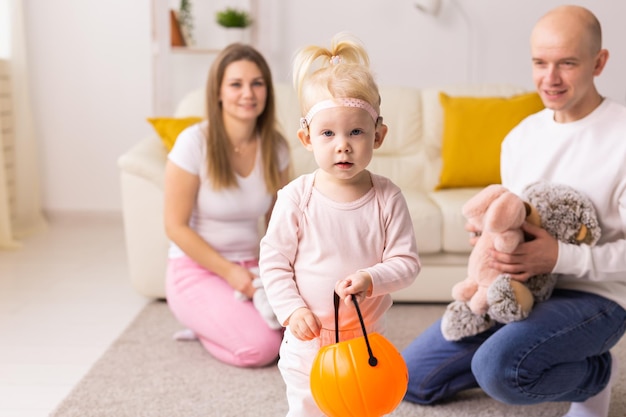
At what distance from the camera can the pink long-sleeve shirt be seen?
1496 millimetres

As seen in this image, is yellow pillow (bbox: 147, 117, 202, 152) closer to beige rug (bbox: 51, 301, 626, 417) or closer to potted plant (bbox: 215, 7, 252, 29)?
beige rug (bbox: 51, 301, 626, 417)

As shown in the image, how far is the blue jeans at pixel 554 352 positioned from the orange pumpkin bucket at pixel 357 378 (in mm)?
594

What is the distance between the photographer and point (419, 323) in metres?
2.96

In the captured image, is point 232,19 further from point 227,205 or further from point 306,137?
point 306,137

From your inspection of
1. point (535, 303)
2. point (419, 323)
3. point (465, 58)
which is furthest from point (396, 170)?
point (535, 303)

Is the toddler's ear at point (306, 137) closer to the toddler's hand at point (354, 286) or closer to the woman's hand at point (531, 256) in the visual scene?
the toddler's hand at point (354, 286)

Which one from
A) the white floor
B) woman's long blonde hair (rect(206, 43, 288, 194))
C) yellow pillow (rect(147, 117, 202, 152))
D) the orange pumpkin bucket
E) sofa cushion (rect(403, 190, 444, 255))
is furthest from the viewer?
yellow pillow (rect(147, 117, 202, 152))

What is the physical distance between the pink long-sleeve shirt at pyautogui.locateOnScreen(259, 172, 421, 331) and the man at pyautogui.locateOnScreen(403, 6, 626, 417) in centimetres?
50

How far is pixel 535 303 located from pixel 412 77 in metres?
2.81

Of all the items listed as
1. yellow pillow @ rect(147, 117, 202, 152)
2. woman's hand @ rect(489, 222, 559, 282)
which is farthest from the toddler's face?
yellow pillow @ rect(147, 117, 202, 152)

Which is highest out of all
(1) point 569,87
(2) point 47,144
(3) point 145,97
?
(1) point 569,87

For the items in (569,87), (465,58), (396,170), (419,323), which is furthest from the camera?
(465,58)

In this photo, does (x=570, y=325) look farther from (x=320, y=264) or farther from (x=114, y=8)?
(x=114, y=8)

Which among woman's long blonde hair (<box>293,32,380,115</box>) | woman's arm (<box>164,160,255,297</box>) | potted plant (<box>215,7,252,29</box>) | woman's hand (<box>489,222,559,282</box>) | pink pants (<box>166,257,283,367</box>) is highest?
potted plant (<box>215,7,252,29</box>)
